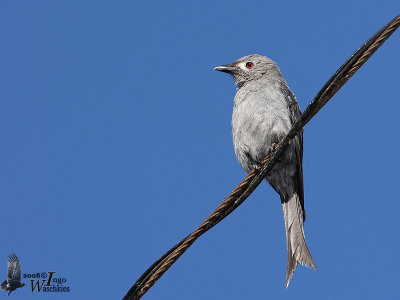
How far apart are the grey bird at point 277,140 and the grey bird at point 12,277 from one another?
3739 millimetres

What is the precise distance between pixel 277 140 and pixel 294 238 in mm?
1386

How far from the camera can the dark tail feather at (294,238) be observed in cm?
682

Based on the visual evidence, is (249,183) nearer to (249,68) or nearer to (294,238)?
(294,238)

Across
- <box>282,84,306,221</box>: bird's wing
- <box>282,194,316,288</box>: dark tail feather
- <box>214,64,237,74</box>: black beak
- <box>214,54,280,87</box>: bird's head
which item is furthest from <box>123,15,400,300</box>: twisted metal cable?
<box>214,64,237,74</box>: black beak

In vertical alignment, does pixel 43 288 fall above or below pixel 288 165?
below

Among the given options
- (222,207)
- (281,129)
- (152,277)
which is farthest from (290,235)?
(152,277)

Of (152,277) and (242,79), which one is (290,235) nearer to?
(242,79)

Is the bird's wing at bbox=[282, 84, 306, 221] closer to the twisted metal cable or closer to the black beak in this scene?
the black beak

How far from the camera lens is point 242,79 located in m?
8.78

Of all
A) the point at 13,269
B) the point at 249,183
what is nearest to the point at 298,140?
the point at 249,183

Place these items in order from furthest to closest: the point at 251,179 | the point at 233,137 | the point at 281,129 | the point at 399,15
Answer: the point at 233,137 → the point at 281,129 → the point at 251,179 → the point at 399,15

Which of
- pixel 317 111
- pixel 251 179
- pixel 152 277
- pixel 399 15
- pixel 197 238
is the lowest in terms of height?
pixel 152 277

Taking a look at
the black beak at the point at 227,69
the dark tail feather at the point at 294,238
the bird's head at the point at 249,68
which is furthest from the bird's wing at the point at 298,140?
the black beak at the point at 227,69

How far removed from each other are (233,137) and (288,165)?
911 mm
